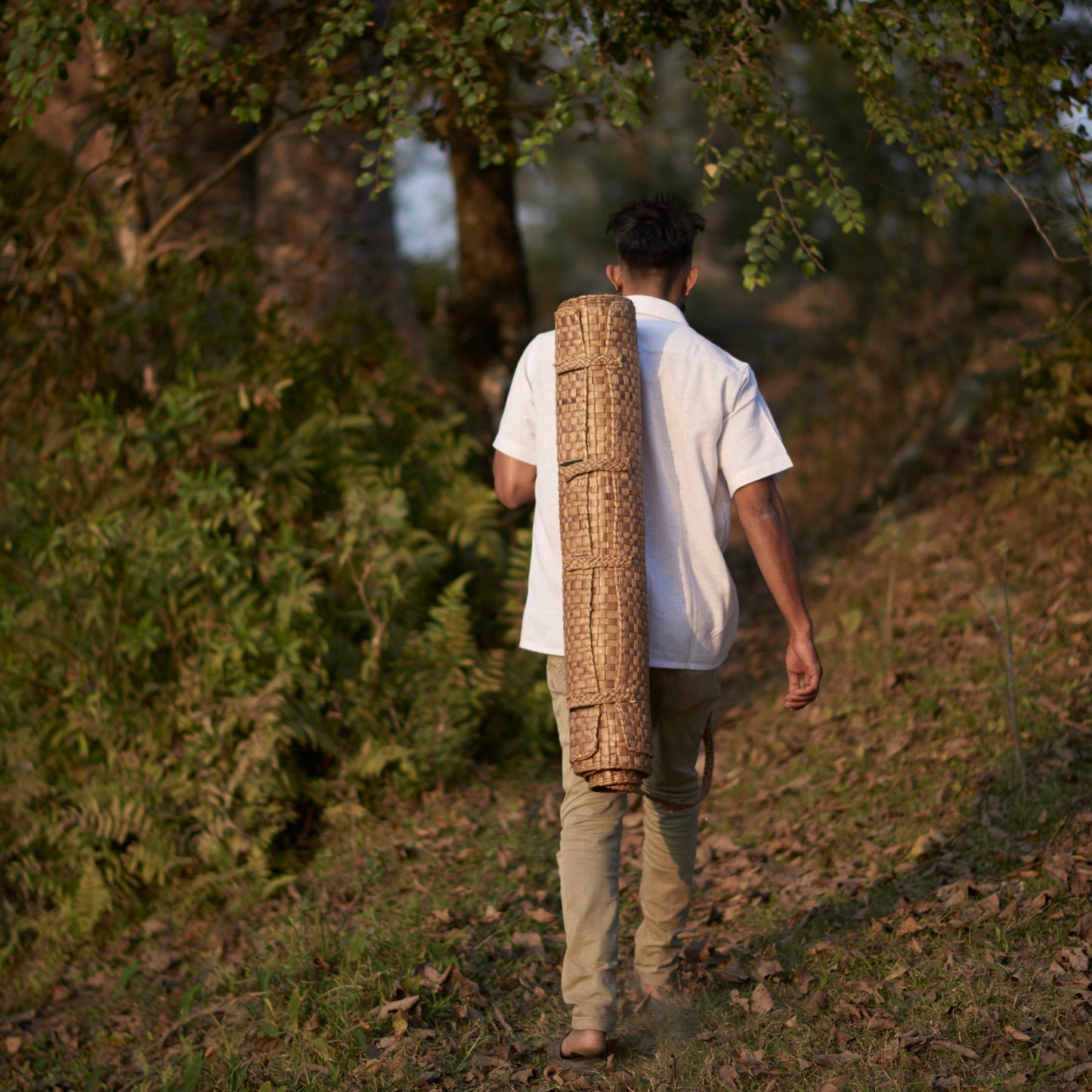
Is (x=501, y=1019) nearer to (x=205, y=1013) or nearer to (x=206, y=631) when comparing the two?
(x=205, y=1013)

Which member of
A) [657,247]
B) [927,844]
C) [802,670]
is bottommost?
[927,844]

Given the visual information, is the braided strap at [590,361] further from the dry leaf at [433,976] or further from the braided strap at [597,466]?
the dry leaf at [433,976]

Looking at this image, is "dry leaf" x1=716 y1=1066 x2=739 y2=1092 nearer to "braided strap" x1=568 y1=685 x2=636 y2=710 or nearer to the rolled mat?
the rolled mat

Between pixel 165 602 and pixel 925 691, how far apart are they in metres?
4.06

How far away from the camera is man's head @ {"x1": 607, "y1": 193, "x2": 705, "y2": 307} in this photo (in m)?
3.59

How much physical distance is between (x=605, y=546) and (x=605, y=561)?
46 millimetres

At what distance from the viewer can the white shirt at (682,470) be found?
349 cm

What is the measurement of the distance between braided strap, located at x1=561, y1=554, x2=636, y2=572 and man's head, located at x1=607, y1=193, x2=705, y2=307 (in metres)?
0.88

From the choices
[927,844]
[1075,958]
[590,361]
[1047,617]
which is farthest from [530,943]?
[1047,617]

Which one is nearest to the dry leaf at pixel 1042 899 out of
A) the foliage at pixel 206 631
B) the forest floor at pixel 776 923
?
the forest floor at pixel 776 923

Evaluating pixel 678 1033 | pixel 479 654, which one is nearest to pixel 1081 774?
pixel 678 1033

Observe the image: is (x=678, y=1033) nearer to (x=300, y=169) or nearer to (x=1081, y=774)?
(x=1081, y=774)

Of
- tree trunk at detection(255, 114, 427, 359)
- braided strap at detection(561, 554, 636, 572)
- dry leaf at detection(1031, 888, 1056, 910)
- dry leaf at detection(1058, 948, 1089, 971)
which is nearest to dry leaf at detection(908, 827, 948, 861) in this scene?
dry leaf at detection(1031, 888, 1056, 910)

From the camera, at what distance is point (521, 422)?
368 cm
